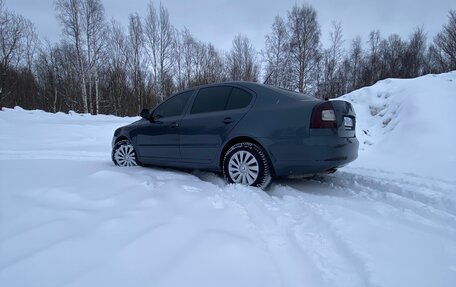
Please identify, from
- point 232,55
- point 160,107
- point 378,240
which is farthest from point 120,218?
point 232,55

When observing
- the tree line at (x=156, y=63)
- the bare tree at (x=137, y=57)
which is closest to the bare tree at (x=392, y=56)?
the tree line at (x=156, y=63)

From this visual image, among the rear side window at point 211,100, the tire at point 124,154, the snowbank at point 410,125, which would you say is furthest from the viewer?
the snowbank at point 410,125

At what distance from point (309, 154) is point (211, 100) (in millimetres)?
1663

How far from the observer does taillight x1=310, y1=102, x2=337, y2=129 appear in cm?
327

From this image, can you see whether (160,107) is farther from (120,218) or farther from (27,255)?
(27,255)

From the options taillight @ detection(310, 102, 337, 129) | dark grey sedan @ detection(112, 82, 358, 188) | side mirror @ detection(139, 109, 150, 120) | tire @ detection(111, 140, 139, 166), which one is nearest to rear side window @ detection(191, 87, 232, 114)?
dark grey sedan @ detection(112, 82, 358, 188)

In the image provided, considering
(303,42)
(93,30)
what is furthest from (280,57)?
(93,30)

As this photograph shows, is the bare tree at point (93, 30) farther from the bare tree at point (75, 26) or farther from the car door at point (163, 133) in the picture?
the car door at point (163, 133)

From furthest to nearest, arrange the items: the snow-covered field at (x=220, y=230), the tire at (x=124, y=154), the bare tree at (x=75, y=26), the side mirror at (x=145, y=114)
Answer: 1. the bare tree at (x=75, y=26)
2. the tire at (x=124, y=154)
3. the side mirror at (x=145, y=114)
4. the snow-covered field at (x=220, y=230)

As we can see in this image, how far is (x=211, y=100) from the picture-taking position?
4160 mm

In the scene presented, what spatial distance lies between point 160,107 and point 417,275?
415 centimetres

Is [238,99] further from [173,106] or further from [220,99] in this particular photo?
[173,106]

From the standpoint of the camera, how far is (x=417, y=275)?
1721mm

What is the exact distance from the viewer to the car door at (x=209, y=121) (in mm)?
3809
